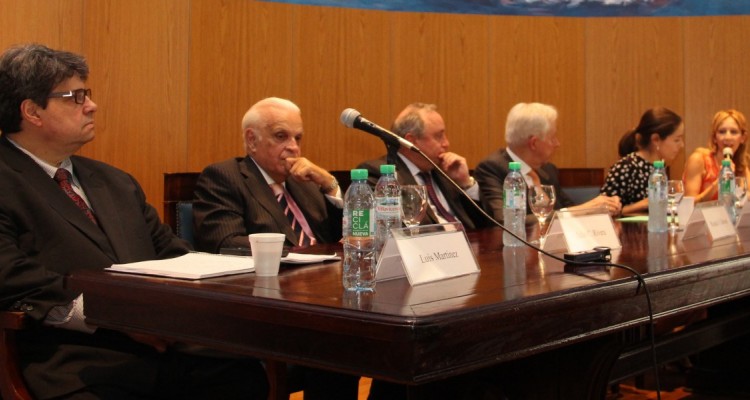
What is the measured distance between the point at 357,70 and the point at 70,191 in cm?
354

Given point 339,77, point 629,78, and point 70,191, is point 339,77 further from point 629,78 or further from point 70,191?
point 70,191

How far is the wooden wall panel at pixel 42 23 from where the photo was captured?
12.8 feet

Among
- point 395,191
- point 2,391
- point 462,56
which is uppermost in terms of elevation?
point 462,56

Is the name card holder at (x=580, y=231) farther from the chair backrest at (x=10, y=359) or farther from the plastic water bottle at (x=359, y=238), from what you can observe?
the chair backrest at (x=10, y=359)

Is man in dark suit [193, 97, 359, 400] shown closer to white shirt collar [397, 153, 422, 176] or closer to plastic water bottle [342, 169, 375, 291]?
white shirt collar [397, 153, 422, 176]

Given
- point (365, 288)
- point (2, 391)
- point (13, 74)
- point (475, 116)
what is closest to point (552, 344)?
point (365, 288)

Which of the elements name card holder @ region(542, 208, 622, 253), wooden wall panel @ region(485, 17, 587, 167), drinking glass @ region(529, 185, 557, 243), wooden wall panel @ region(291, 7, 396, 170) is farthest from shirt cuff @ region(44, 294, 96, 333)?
wooden wall panel @ region(485, 17, 587, 167)

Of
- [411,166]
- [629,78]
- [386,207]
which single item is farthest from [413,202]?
[629,78]

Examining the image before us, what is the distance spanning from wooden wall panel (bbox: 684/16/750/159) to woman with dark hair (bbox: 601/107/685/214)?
6.20 feet

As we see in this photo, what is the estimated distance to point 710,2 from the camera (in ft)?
22.1

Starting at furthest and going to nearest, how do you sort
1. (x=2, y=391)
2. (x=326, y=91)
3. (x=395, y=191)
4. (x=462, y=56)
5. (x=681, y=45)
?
(x=681, y=45), (x=462, y=56), (x=326, y=91), (x=395, y=191), (x=2, y=391)

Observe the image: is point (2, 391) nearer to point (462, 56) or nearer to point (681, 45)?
point (462, 56)

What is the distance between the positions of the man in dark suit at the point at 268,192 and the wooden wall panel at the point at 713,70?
4.29 metres

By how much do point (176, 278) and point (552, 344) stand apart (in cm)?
74
